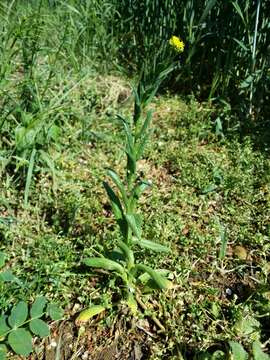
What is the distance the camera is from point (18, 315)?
1457 millimetres

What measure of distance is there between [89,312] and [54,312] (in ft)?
0.42

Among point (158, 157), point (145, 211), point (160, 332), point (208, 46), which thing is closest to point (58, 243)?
point (145, 211)

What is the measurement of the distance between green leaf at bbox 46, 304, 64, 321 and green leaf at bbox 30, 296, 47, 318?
3 cm

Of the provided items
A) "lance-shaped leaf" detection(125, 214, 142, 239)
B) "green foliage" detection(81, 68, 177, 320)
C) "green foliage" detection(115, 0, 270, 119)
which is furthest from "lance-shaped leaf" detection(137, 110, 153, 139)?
"green foliage" detection(115, 0, 270, 119)

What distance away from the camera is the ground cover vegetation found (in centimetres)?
152

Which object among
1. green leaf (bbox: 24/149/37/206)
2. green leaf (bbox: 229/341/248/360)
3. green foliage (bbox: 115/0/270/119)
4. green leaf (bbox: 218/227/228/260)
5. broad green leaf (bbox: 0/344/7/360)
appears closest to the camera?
green leaf (bbox: 229/341/248/360)

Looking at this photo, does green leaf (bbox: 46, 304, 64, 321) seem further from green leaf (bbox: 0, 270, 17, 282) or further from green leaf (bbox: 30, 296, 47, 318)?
green leaf (bbox: 0, 270, 17, 282)

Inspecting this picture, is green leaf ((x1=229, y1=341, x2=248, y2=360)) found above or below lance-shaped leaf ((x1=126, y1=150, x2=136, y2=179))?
below

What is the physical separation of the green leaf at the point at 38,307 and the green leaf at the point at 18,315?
3cm

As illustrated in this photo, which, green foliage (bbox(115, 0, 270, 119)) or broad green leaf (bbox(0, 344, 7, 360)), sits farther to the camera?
green foliage (bbox(115, 0, 270, 119))

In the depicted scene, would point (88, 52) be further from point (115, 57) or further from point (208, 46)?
point (208, 46)

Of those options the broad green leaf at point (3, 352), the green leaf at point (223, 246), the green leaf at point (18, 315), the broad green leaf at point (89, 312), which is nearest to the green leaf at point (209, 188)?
the green leaf at point (223, 246)

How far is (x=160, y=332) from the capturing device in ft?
5.08

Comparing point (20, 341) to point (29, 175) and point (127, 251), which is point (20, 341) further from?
point (29, 175)
